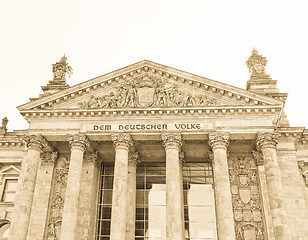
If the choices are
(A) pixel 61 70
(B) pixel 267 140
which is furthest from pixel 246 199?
(A) pixel 61 70

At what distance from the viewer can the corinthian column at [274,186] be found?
837 inches

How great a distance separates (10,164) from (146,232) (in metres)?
13.8

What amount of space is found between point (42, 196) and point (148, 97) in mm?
10699

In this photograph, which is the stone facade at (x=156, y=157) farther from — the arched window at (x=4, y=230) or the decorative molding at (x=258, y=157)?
the arched window at (x=4, y=230)

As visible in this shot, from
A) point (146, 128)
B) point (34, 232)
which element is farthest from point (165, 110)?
point (34, 232)

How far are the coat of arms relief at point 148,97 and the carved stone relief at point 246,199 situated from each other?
5.43 meters

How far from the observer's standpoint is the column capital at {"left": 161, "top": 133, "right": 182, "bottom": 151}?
950 inches

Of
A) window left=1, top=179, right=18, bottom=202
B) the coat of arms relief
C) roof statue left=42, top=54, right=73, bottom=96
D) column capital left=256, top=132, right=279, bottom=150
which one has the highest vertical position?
roof statue left=42, top=54, right=73, bottom=96

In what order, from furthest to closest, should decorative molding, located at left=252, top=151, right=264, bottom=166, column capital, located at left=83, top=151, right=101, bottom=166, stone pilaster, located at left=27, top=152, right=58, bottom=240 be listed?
column capital, located at left=83, top=151, right=101, bottom=166 → decorative molding, located at left=252, top=151, right=264, bottom=166 → stone pilaster, located at left=27, top=152, right=58, bottom=240

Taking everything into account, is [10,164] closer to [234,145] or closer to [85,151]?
[85,151]

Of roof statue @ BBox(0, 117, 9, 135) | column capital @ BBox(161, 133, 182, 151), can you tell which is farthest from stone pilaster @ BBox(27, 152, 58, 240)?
column capital @ BBox(161, 133, 182, 151)

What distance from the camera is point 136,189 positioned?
90.8ft

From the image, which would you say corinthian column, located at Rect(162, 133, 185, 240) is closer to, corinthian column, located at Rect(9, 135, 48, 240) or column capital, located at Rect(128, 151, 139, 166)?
column capital, located at Rect(128, 151, 139, 166)

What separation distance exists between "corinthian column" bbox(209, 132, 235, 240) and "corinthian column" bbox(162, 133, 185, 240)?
7.81 ft
